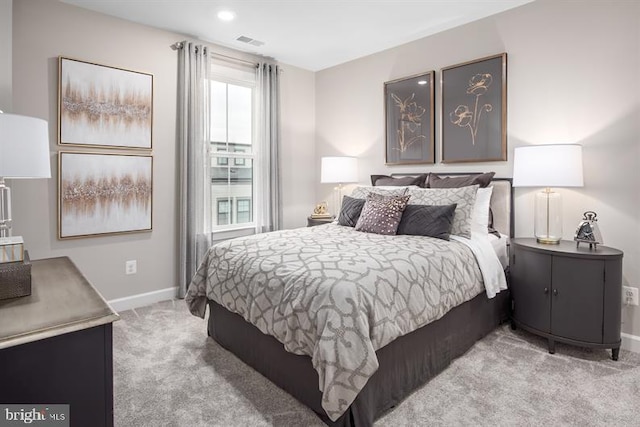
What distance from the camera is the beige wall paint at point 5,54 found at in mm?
2408

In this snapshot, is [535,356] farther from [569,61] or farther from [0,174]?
[0,174]

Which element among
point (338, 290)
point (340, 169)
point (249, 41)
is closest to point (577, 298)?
point (338, 290)

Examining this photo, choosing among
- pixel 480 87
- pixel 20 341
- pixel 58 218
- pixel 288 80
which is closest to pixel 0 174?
pixel 20 341

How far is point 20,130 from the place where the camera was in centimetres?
132

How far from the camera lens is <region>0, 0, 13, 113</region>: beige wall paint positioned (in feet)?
7.90

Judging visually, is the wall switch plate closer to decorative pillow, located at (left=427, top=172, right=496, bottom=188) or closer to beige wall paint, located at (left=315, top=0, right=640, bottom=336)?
decorative pillow, located at (left=427, top=172, right=496, bottom=188)

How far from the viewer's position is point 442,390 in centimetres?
202

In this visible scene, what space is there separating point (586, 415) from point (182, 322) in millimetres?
2693

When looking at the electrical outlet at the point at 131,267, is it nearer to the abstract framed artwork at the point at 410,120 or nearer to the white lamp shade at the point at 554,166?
the abstract framed artwork at the point at 410,120

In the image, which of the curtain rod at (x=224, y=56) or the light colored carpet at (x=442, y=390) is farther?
the curtain rod at (x=224, y=56)

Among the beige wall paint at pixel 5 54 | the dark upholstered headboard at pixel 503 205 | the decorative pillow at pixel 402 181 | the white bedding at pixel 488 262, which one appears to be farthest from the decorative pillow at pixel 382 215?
the beige wall paint at pixel 5 54

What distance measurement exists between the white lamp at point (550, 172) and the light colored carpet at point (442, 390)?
0.85 meters

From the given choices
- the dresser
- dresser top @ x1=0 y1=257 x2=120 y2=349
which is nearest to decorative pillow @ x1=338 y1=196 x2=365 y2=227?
dresser top @ x1=0 y1=257 x2=120 y2=349

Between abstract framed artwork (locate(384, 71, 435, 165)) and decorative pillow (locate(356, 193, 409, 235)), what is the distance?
943mm
